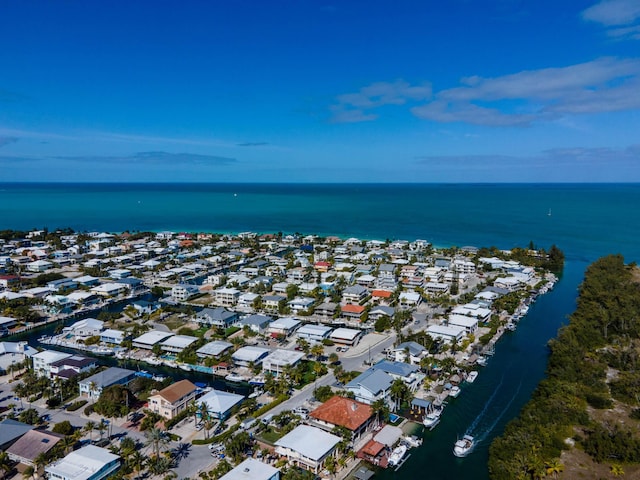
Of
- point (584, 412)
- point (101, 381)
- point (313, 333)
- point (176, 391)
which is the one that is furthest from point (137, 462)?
point (584, 412)

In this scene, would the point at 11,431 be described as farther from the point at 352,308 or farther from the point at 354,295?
the point at 354,295

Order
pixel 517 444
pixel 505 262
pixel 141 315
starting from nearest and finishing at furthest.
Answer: pixel 517 444 → pixel 141 315 → pixel 505 262

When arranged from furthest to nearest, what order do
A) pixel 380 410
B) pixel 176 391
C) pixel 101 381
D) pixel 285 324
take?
1. pixel 285 324
2. pixel 101 381
3. pixel 176 391
4. pixel 380 410

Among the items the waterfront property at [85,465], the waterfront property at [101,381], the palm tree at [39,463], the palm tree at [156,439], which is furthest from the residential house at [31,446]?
the waterfront property at [101,381]

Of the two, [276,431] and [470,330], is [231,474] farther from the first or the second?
[470,330]

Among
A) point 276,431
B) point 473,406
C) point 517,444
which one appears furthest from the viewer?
point 473,406

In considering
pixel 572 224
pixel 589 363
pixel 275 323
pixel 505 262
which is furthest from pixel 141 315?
pixel 572 224
